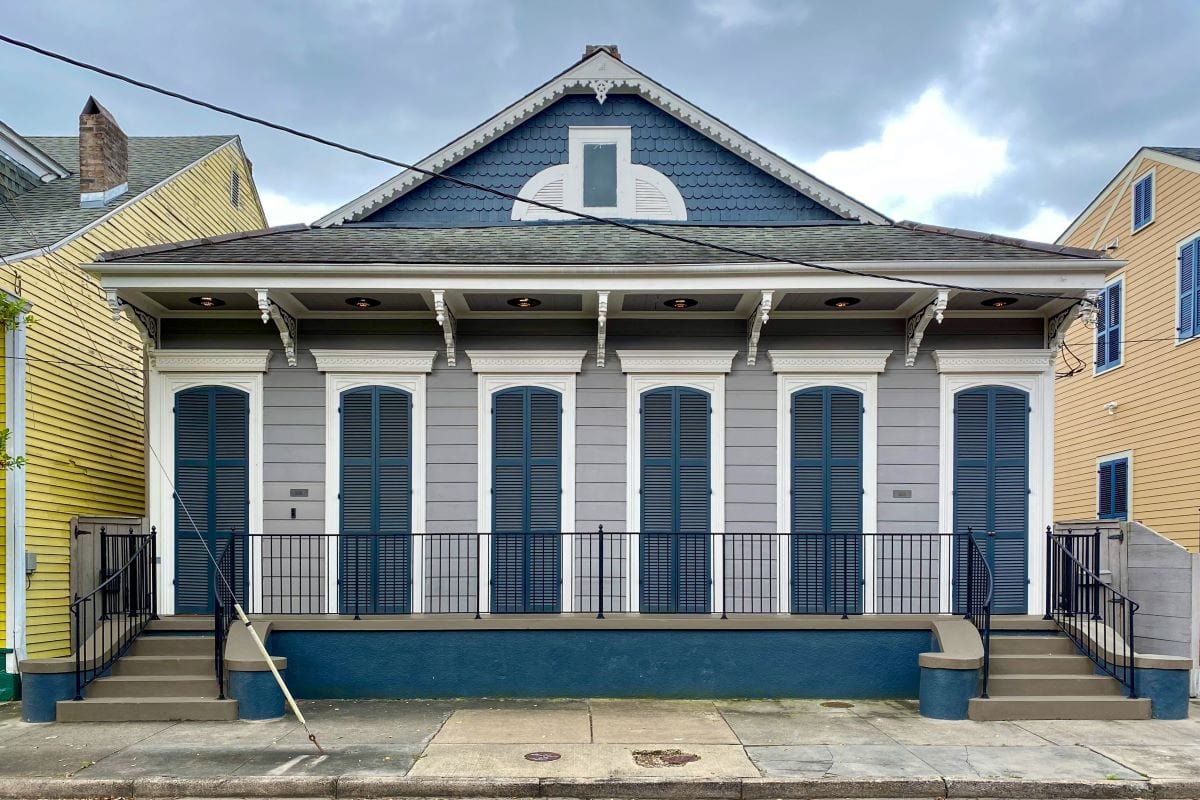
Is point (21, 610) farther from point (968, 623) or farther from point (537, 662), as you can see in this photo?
point (968, 623)

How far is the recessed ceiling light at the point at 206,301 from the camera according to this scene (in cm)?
965

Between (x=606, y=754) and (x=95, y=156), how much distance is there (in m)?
10.7

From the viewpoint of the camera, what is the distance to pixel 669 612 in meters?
9.91

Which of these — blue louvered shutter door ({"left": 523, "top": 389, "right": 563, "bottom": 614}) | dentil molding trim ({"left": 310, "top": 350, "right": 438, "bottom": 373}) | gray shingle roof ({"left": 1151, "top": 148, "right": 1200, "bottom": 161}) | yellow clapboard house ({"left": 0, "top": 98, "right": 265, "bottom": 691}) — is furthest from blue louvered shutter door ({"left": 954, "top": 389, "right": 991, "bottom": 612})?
yellow clapboard house ({"left": 0, "top": 98, "right": 265, "bottom": 691})

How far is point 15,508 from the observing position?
9328mm

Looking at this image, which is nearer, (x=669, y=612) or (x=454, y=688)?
(x=454, y=688)

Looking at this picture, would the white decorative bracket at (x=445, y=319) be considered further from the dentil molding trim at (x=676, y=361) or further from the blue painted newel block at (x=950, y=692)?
the blue painted newel block at (x=950, y=692)

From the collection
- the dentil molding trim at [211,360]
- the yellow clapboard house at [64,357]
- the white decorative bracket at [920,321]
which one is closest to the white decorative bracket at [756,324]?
the white decorative bracket at [920,321]

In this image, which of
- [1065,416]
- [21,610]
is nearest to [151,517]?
[21,610]

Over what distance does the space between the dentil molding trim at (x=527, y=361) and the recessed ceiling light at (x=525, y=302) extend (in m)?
0.49

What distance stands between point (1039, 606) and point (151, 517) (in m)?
A: 9.42

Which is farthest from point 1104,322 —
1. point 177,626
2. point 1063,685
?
point 177,626

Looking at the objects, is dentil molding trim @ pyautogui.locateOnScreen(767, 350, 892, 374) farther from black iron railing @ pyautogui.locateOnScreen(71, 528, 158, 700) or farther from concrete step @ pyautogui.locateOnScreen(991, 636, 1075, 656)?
black iron railing @ pyautogui.locateOnScreen(71, 528, 158, 700)

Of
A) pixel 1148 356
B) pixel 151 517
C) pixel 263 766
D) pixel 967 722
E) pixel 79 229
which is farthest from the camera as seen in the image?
pixel 1148 356
